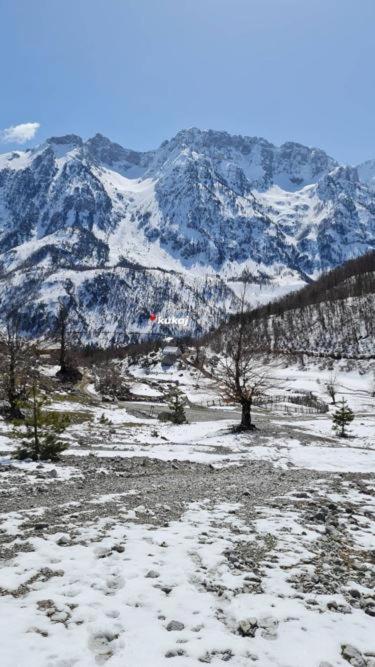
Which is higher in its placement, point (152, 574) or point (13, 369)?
point (13, 369)

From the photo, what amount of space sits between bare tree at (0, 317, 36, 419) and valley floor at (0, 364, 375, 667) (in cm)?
1356

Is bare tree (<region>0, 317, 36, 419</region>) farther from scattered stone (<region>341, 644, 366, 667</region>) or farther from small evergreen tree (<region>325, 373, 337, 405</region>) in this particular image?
small evergreen tree (<region>325, 373, 337, 405</region>)

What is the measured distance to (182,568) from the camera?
8094 millimetres

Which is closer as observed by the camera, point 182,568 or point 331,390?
point 182,568

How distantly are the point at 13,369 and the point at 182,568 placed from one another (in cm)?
2604

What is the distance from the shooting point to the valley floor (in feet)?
19.1

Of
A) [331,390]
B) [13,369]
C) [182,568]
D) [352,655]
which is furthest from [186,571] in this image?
[331,390]

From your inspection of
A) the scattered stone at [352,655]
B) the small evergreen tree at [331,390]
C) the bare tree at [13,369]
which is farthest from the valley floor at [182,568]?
the small evergreen tree at [331,390]

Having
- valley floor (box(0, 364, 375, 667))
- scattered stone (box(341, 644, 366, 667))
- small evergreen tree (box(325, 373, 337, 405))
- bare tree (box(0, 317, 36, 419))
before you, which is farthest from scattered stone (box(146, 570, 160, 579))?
small evergreen tree (box(325, 373, 337, 405))

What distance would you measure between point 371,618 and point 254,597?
1.69 metres

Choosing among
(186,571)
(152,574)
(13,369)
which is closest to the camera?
(152,574)

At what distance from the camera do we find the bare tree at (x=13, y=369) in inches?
1196

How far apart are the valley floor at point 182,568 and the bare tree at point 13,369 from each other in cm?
1356

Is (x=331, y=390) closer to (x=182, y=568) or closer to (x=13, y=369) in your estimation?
(x=13, y=369)
